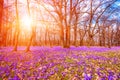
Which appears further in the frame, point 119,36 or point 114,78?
point 119,36

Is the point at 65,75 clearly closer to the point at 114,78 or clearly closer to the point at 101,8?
the point at 114,78

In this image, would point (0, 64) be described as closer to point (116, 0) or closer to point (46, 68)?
point (46, 68)

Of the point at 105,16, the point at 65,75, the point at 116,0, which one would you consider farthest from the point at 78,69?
the point at 105,16

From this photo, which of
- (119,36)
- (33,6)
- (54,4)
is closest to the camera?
(33,6)

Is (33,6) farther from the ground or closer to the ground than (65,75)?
farther from the ground

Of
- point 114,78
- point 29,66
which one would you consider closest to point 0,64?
point 29,66

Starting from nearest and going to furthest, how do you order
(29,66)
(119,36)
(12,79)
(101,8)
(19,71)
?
(12,79) < (19,71) < (29,66) < (101,8) < (119,36)

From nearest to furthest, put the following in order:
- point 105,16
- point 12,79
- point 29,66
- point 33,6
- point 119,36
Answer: point 12,79 → point 29,66 → point 33,6 → point 105,16 → point 119,36

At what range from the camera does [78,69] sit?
33.1ft

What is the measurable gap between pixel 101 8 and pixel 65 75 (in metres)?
36.8

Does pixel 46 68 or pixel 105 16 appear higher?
pixel 105 16

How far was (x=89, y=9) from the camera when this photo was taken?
145 feet

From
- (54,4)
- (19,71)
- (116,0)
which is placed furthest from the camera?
(116,0)

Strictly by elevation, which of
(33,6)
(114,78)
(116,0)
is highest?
(116,0)
